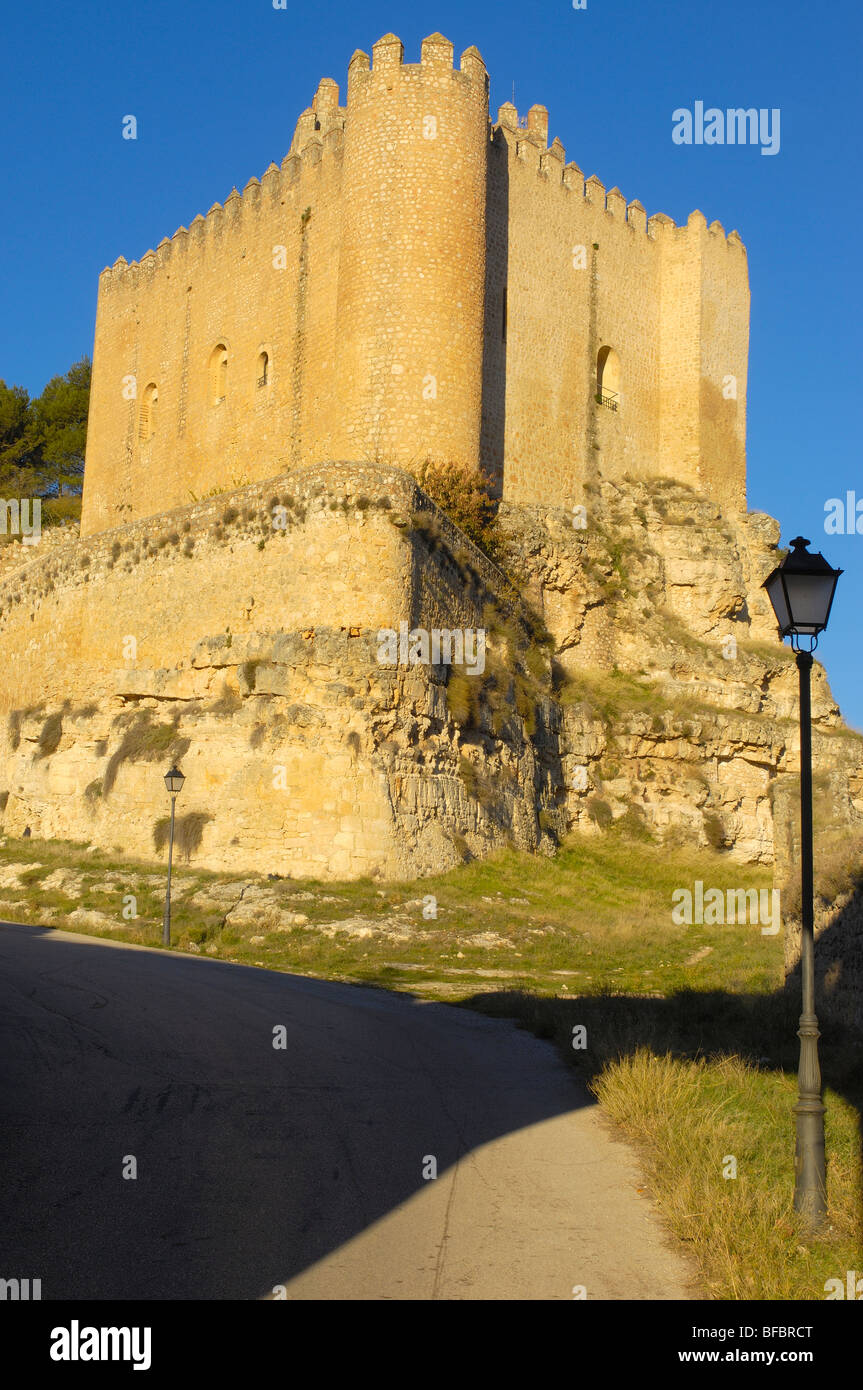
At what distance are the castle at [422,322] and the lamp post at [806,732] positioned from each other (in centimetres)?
1728

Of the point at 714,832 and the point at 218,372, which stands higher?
the point at 218,372

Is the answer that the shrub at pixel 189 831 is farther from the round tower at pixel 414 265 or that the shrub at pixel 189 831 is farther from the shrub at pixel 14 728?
the round tower at pixel 414 265

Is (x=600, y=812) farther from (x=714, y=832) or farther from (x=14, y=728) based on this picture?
(x=14, y=728)

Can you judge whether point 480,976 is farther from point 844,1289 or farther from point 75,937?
point 844,1289

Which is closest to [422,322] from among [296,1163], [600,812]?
[600,812]

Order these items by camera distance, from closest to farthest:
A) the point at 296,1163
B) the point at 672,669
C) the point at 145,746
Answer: the point at 296,1163 < the point at 145,746 < the point at 672,669

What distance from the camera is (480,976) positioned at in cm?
1551

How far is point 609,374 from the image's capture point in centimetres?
3525

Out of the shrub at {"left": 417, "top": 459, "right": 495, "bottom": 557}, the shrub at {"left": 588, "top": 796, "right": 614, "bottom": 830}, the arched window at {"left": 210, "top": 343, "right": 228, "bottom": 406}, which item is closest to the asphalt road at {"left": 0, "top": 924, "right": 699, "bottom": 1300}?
the shrub at {"left": 588, "top": 796, "right": 614, "bottom": 830}

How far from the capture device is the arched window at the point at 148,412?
36719 millimetres

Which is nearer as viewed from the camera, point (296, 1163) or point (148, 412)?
point (296, 1163)

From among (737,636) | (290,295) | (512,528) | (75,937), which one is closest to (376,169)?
(290,295)

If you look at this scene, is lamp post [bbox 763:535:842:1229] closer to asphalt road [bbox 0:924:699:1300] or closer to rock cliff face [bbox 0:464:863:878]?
asphalt road [bbox 0:924:699:1300]

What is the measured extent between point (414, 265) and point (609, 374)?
31.7 ft
